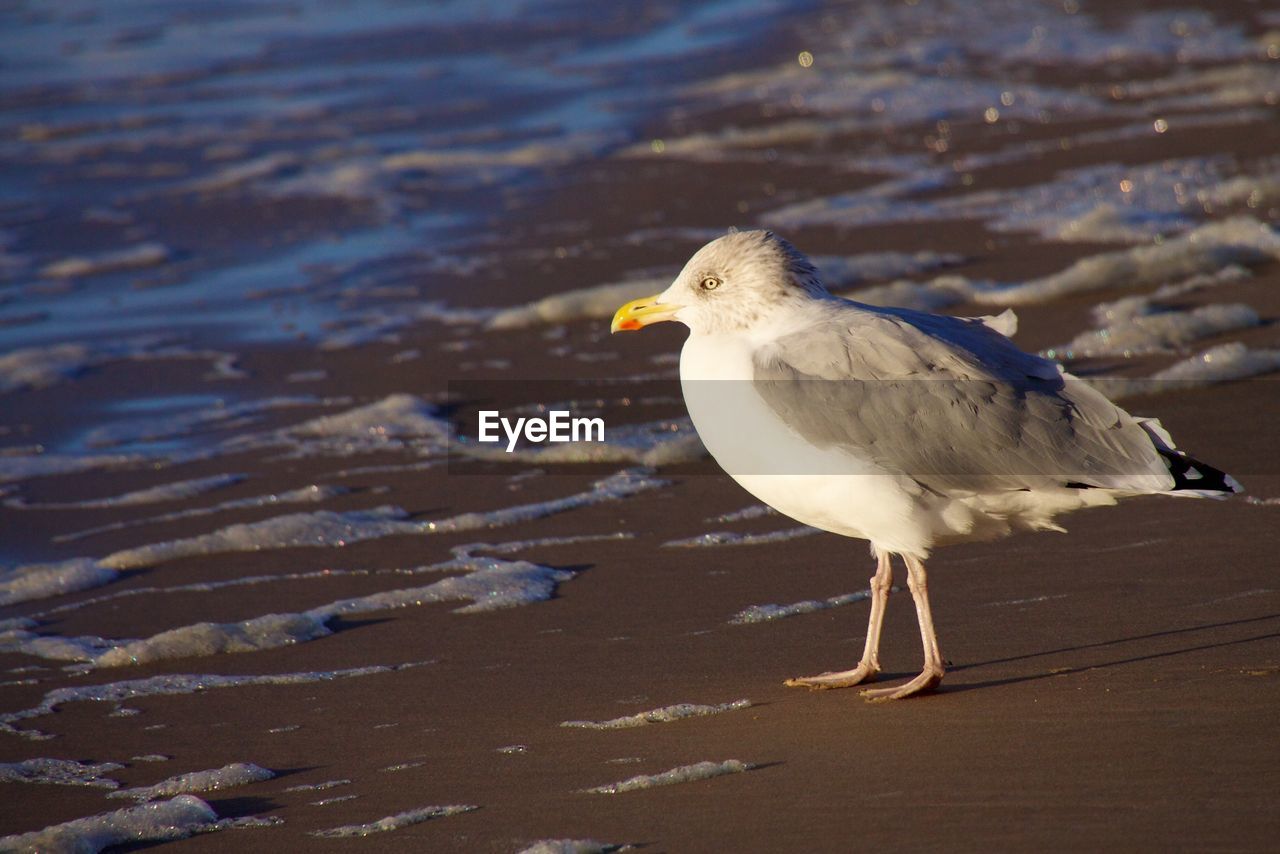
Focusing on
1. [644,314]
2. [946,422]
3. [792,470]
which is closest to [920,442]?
[946,422]

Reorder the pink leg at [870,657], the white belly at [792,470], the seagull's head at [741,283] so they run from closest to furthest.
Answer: the white belly at [792,470]
the pink leg at [870,657]
the seagull's head at [741,283]

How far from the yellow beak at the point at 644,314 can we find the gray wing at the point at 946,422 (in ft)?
2.41

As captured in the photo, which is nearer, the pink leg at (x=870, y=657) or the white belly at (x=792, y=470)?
the white belly at (x=792, y=470)

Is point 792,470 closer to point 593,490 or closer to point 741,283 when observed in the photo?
point 741,283

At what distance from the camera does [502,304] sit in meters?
11.6

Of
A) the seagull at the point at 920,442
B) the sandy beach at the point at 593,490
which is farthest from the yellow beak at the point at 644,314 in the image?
the sandy beach at the point at 593,490

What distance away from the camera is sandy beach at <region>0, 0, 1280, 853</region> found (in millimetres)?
4633

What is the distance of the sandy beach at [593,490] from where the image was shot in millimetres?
4633

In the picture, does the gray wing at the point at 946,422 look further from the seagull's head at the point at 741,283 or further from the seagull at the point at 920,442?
the seagull's head at the point at 741,283

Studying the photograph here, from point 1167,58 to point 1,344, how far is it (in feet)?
40.5

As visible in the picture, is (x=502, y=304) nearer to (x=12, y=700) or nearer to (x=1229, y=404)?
(x=1229, y=404)

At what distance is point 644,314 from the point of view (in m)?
6.04

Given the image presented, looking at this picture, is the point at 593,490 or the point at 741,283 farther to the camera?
the point at 593,490

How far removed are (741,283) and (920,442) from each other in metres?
0.89
